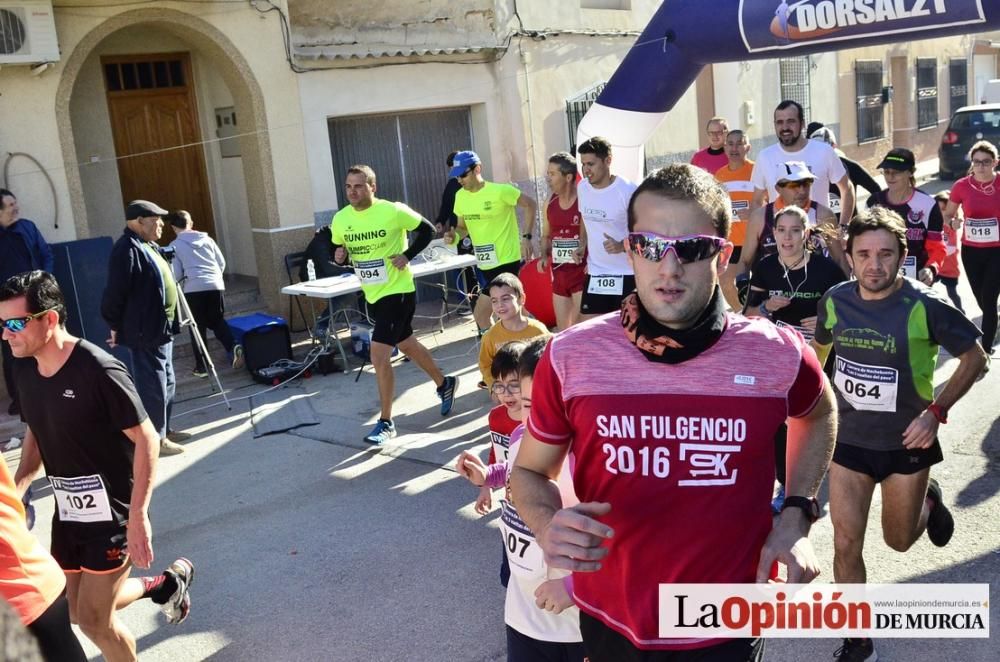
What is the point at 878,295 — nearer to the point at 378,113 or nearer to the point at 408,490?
the point at 408,490

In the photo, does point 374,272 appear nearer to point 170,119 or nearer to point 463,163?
point 463,163

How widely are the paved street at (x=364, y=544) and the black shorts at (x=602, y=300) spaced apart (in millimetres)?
1261

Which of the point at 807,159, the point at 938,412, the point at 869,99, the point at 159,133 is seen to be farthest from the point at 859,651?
the point at 869,99

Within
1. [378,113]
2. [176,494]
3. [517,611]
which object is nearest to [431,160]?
[378,113]

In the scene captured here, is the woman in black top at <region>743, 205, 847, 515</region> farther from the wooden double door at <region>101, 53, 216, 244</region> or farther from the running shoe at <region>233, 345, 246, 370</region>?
the wooden double door at <region>101, 53, 216, 244</region>

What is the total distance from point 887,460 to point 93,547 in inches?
128

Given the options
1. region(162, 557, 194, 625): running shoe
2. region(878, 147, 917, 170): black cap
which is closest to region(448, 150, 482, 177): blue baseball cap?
region(878, 147, 917, 170): black cap

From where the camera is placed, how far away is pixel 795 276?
18.8 ft

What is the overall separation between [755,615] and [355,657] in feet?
8.39

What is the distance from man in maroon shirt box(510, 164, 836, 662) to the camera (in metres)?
2.36

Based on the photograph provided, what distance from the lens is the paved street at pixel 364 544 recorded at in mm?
4707

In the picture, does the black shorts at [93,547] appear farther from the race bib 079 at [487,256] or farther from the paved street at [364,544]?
the race bib 079 at [487,256]

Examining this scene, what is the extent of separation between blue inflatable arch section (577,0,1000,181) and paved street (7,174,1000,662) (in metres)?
2.57

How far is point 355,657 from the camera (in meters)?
4.55
